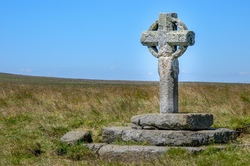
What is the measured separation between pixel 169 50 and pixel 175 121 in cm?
149

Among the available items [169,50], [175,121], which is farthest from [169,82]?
[175,121]

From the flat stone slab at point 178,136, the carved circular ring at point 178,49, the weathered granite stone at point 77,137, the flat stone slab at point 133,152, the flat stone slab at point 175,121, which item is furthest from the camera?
the weathered granite stone at point 77,137

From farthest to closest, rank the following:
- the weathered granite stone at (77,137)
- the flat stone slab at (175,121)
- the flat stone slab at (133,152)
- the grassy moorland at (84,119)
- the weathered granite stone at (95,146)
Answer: the weathered granite stone at (77,137) → the weathered granite stone at (95,146) → the flat stone slab at (175,121) → the flat stone slab at (133,152) → the grassy moorland at (84,119)

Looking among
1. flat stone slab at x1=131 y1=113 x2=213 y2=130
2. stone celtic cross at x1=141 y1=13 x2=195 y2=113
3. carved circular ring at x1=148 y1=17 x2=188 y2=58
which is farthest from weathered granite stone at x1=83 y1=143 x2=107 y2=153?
carved circular ring at x1=148 y1=17 x2=188 y2=58

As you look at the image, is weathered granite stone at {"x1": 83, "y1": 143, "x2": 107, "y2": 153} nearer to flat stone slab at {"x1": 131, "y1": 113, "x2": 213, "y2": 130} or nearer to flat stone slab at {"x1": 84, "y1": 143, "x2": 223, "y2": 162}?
flat stone slab at {"x1": 84, "y1": 143, "x2": 223, "y2": 162}

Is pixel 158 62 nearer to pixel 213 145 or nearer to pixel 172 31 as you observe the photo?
pixel 172 31

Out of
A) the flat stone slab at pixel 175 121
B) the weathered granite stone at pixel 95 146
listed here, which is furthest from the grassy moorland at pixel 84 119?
the flat stone slab at pixel 175 121

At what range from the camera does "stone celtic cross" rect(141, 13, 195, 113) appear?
10.1 metres

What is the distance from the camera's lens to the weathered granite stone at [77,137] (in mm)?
10390

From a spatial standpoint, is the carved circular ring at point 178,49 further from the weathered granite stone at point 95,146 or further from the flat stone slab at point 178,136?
the weathered granite stone at point 95,146

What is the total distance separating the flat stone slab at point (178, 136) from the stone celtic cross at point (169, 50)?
74cm

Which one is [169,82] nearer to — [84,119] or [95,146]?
[95,146]

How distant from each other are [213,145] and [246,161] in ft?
4.92

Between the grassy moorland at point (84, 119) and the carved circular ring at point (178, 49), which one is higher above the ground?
the carved circular ring at point (178, 49)
